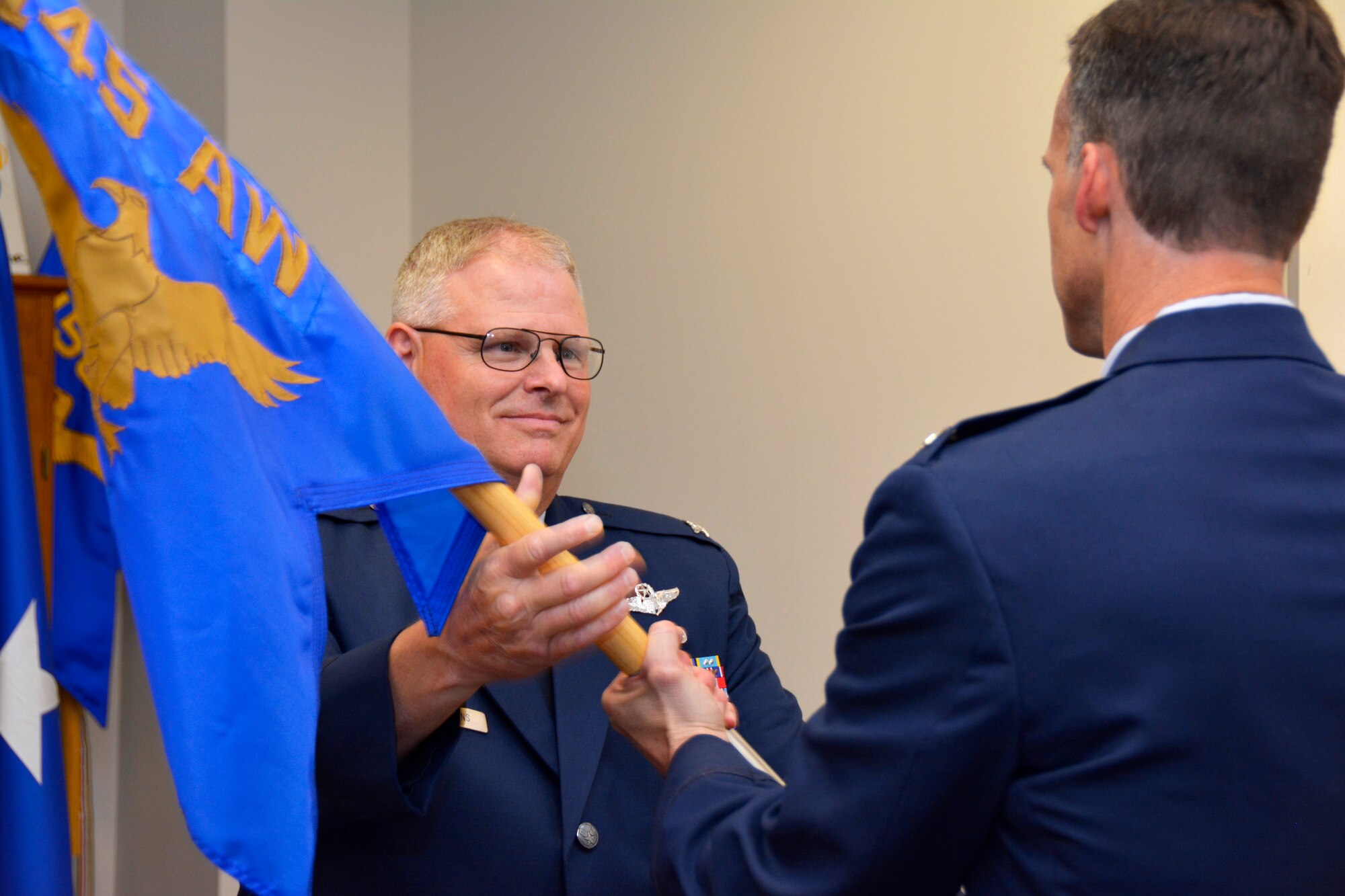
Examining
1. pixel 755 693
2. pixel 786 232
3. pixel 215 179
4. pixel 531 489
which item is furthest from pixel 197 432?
pixel 786 232

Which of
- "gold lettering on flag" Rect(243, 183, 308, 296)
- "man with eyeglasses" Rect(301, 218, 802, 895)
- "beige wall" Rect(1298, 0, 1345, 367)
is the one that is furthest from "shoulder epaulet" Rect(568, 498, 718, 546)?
"beige wall" Rect(1298, 0, 1345, 367)

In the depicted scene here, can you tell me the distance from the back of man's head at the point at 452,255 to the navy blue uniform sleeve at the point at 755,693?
57cm

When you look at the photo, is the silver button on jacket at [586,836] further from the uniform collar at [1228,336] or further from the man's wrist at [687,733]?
the uniform collar at [1228,336]

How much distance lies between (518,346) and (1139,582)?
1.14m

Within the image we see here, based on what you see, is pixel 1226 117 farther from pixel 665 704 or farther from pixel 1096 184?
pixel 665 704

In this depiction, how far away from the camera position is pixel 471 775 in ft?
4.95

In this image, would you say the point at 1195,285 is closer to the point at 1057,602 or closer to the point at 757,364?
the point at 1057,602

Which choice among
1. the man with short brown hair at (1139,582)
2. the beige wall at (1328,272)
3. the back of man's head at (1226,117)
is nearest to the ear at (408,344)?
the man with short brown hair at (1139,582)

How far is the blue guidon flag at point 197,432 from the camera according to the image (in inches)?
42.7

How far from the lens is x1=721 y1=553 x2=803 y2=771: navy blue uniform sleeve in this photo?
1682 mm

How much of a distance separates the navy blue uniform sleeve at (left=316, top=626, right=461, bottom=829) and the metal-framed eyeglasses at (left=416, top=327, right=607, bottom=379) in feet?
1.72

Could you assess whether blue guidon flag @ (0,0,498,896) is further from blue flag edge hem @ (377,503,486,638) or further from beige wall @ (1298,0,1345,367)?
beige wall @ (1298,0,1345,367)

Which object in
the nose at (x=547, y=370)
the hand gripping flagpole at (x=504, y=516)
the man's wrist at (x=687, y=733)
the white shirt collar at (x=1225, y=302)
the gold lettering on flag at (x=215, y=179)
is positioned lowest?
the man's wrist at (x=687, y=733)

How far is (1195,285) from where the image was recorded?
3.10ft
